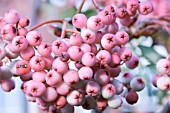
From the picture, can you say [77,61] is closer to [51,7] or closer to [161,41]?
[161,41]

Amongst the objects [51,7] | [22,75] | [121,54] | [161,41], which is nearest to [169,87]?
[121,54]

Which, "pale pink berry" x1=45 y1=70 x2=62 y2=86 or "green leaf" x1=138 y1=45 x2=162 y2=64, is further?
"green leaf" x1=138 y1=45 x2=162 y2=64

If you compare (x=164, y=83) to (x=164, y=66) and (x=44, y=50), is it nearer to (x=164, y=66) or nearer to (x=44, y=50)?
(x=164, y=66)

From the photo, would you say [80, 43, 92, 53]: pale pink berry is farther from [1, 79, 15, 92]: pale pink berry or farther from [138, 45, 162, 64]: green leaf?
[138, 45, 162, 64]: green leaf

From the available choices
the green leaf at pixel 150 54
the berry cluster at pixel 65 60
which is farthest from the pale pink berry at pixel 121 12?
the green leaf at pixel 150 54

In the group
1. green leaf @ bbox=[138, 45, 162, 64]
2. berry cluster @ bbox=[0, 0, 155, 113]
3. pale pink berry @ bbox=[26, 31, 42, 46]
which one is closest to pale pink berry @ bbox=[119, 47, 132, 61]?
berry cluster @ bbox=[0, 0, 155, 113]

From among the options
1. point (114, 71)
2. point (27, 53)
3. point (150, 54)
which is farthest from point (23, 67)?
point (150, 54)
